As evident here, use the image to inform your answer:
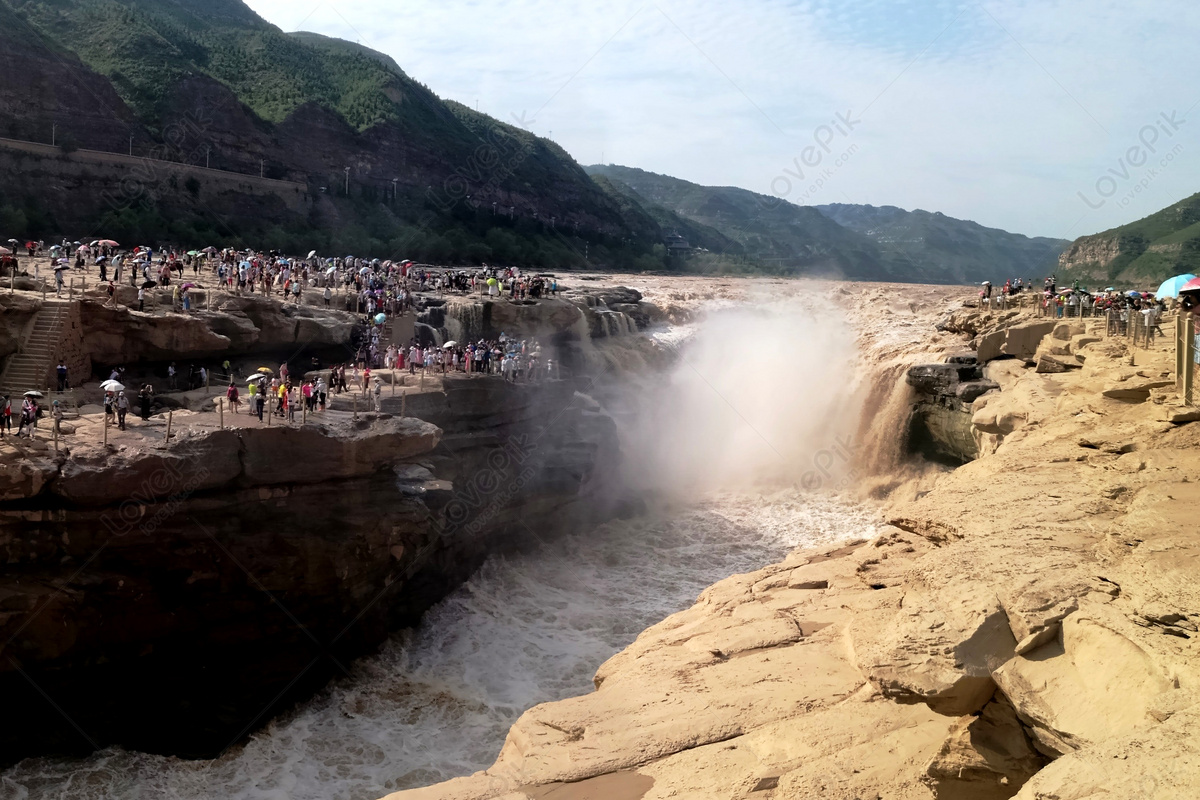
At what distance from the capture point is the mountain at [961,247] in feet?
445

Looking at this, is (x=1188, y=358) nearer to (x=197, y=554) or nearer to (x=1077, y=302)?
(x=197, y=554)

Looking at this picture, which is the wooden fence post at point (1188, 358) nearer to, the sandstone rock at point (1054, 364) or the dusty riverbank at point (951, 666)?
the dusty riverbank at point (951, 666)

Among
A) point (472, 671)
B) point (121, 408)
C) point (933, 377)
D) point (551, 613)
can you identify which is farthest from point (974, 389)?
point (121, 408)

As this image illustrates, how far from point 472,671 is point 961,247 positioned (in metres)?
150

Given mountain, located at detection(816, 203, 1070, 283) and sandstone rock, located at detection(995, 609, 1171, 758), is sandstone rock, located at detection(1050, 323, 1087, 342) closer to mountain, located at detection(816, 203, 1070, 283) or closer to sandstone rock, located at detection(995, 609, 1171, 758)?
sandstone rock, located at detection(995, 609, 1171, 758)

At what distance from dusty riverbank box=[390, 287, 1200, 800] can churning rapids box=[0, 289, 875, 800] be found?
668cm

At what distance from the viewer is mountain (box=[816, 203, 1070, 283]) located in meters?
136

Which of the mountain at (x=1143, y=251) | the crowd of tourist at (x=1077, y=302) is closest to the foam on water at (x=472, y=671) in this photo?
the crowd of tourist at (x=1077, y=302)

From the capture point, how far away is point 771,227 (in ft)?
466

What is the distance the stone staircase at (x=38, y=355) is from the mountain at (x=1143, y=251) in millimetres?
44822

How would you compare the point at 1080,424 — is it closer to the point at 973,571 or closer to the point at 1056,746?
the point at 973,571

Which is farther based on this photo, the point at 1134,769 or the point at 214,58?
the point at 214,58

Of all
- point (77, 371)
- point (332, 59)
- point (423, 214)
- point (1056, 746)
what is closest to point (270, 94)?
point (423, 214)

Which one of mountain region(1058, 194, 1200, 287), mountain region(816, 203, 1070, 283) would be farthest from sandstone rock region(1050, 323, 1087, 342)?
mountain region(816, 203, 1070, 283)
